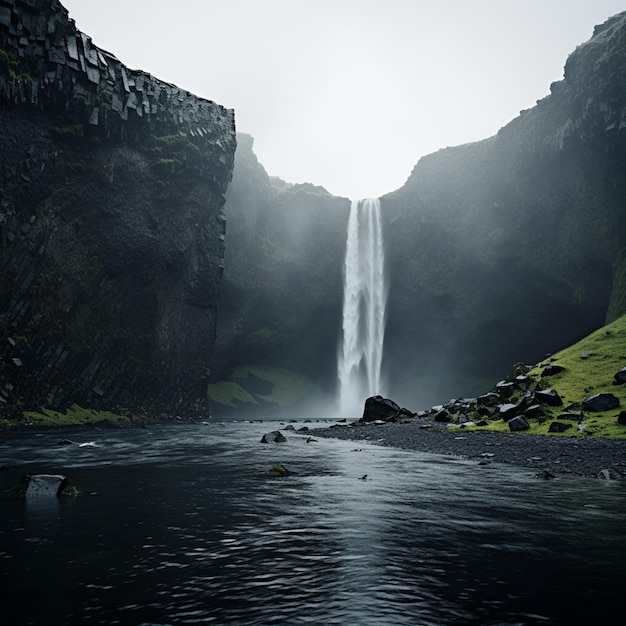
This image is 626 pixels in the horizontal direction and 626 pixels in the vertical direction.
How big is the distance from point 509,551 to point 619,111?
72.0 meters

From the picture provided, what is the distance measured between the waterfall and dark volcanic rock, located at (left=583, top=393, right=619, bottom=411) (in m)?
66.4

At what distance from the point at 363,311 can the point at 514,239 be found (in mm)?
31366

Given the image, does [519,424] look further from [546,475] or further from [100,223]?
[100,223]

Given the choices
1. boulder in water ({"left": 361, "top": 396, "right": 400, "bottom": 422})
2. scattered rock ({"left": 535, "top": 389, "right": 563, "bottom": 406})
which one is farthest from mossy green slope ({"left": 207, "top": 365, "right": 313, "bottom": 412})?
scattered rock ({"left": 535, "top": 389, "right": 563, "bottom": 406})

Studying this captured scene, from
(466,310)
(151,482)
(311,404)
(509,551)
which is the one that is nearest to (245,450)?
(151,482)

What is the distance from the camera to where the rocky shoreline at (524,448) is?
18016 millimetres

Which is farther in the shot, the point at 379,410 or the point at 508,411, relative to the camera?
the point at 379,410

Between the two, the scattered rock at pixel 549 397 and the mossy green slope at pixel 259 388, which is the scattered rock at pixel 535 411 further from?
the mossy green slope at pixel 259 388

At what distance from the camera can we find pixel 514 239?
83688 millimetres

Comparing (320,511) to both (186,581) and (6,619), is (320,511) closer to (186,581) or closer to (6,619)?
(186,581)

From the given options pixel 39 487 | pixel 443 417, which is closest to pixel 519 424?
pixel 443 417

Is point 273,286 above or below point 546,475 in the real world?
above

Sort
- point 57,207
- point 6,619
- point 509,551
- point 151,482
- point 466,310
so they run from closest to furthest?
1. point 6,619
2. point 509,551
3. point 151,482
4. point 57,207
5. point 466,310

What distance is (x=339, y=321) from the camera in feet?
345
